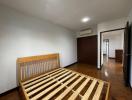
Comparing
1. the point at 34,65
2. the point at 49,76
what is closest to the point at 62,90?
the point at 49,76

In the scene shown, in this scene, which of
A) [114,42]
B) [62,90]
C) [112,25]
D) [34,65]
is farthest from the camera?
[114,42]

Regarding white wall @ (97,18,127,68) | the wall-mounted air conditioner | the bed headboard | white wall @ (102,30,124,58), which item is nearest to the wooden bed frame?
the bed headboard

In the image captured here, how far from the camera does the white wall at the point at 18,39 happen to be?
79.8 inches

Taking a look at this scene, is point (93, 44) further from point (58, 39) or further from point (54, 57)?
point (54, 57)

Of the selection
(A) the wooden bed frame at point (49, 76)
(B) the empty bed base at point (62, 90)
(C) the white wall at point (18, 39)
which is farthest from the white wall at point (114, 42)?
(B) the empty bed base at point (62, 90)

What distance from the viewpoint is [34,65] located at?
8.92ft

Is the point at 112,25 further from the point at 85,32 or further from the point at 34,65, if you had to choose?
the point at 34,65

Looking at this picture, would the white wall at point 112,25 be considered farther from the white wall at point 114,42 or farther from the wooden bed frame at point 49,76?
the white wall at point 114,42

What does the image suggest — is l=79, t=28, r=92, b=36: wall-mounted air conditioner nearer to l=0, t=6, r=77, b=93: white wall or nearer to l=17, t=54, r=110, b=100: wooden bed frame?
l=0, t=6, r=77, b=93: white wall

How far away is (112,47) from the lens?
293 inches

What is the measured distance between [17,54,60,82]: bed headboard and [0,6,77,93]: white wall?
0.17 metres

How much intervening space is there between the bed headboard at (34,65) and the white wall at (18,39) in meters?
0.17

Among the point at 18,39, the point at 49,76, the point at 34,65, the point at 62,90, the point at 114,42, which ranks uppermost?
the point at 114,42

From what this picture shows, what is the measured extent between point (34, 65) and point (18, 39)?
1.03m
